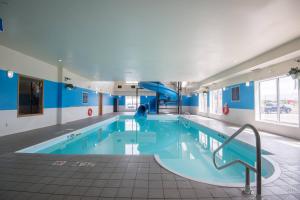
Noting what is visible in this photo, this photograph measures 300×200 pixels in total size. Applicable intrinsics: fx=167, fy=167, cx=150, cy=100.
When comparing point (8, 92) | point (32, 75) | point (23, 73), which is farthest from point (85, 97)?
point (8, 92)

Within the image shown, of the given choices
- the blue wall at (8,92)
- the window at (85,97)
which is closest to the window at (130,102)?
the window at (85,97)

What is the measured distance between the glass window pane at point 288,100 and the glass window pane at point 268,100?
259 mm

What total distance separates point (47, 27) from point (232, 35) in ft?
12.6

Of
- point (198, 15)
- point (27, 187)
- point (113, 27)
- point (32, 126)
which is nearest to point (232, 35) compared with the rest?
point (198, 15)

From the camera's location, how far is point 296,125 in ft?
16.1

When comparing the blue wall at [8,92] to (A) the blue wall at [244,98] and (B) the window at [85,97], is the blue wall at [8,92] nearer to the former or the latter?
(B) the window at [85,97]

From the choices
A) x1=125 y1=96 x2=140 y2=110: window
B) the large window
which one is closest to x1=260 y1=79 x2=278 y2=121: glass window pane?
the large window

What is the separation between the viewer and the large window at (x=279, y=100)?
5.09m

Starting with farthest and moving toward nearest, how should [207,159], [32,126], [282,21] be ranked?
[32,126], [207,159], [282,21]

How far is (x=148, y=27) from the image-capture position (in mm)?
3297

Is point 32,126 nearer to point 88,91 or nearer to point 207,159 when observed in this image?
point 88,91

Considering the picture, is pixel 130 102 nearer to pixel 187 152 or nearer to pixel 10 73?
pixel 10 73

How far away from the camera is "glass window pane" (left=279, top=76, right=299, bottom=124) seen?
496 cm

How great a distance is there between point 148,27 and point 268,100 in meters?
5.62
